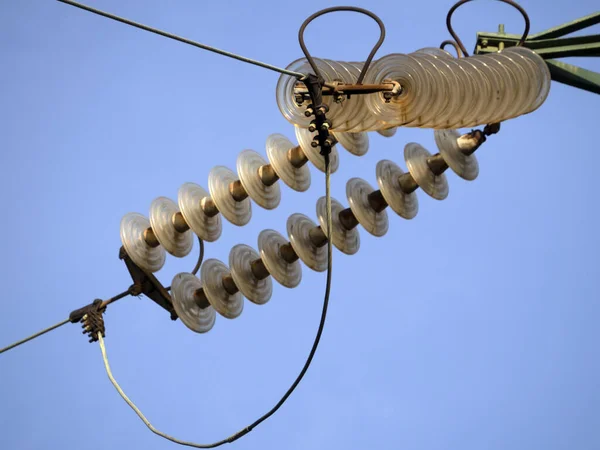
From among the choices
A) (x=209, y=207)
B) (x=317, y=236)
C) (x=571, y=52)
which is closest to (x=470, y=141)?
(x=571, y=52)

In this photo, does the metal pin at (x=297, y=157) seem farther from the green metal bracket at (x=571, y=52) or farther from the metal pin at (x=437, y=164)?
the green metal bracket at (x=571, y=52)

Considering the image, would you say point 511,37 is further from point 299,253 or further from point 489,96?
point 299,253

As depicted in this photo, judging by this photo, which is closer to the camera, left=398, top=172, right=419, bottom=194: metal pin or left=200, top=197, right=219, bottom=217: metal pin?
left=398, top=172, right=419, bottom=194: metal pin

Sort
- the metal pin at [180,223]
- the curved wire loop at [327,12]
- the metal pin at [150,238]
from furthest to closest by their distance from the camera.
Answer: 1. the metal pin at [150,238]
2. the metal pin at [180,223]
3. the curved wire loop at [327,12]

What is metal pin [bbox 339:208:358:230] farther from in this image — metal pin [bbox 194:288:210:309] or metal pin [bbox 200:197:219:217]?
metal pin [bbox 194:288:210:309]

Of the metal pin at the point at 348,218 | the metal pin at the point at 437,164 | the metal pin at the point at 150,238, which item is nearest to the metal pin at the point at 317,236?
the metal pin at the point at 348,218

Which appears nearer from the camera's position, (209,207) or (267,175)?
(267,175)

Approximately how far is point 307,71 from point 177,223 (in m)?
2.46

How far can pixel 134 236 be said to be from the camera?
11.3 meters

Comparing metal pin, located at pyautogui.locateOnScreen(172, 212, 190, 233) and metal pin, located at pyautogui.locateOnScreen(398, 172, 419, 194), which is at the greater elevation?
metal pin, located at pyautogui.locateOnScreen(172, 212, 190, 233)

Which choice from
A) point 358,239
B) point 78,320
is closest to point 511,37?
A: point 358,239

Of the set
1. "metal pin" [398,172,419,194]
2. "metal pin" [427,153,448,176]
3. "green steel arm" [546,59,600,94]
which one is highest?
"green steel arm" [546,59,600,94]

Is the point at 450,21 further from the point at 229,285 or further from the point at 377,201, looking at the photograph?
the point at 229,285

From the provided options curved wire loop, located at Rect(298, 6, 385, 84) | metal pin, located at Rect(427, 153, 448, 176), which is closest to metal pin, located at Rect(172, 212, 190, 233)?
metal pin, located at Rect(427, 153, 448, 176)
